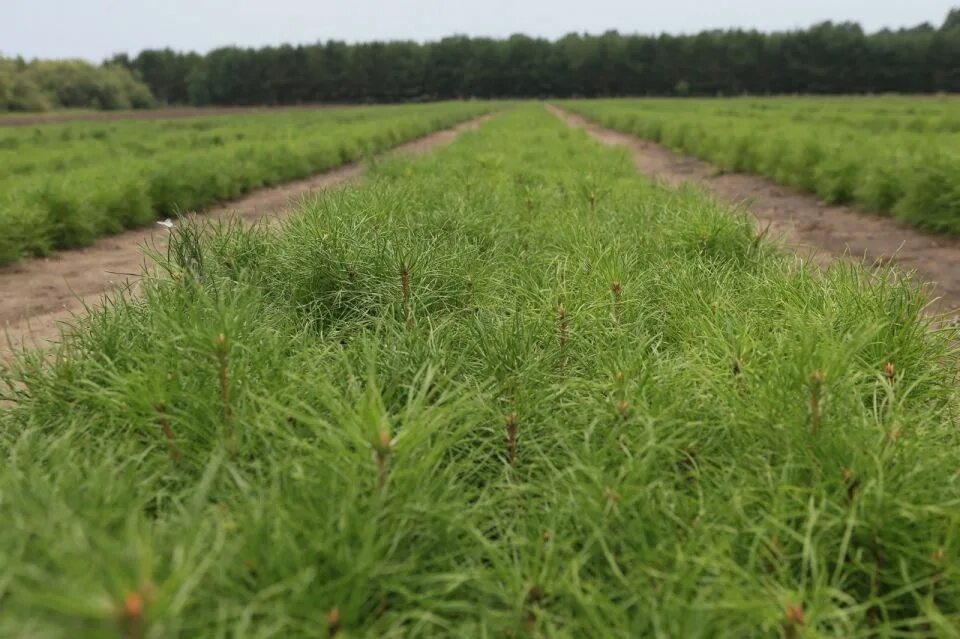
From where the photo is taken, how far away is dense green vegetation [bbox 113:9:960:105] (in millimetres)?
64500

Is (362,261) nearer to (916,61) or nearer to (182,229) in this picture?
(182,229)

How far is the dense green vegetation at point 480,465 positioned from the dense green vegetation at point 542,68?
71.8 metres

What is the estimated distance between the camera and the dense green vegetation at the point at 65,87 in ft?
162

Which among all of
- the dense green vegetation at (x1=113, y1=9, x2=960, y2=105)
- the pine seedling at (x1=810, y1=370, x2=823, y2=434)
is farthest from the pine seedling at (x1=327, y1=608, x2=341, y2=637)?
the dense green vegetation at (x1=113, y1=9, x2=960, y2=105)

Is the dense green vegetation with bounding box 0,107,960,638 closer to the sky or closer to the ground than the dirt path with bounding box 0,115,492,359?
closer to the sky

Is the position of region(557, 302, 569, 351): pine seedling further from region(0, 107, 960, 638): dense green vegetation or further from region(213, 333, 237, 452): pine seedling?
region(213, 333, 237, 452): pine seedling

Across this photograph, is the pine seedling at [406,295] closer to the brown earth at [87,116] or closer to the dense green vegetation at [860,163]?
the dense green vegetation at [860,163]

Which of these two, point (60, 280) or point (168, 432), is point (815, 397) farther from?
point (60, 280)

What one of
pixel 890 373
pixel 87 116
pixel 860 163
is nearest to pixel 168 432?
pixel 890 373

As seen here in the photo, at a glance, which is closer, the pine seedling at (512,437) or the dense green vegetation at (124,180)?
the pine seedling at (512,437)

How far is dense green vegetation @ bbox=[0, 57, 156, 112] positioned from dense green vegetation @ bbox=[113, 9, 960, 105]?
11534mm

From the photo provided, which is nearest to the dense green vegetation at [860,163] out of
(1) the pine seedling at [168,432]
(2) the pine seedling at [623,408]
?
(2) the pine seedling at [623,408]

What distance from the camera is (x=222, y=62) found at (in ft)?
244

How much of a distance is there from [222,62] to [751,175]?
254 feet
